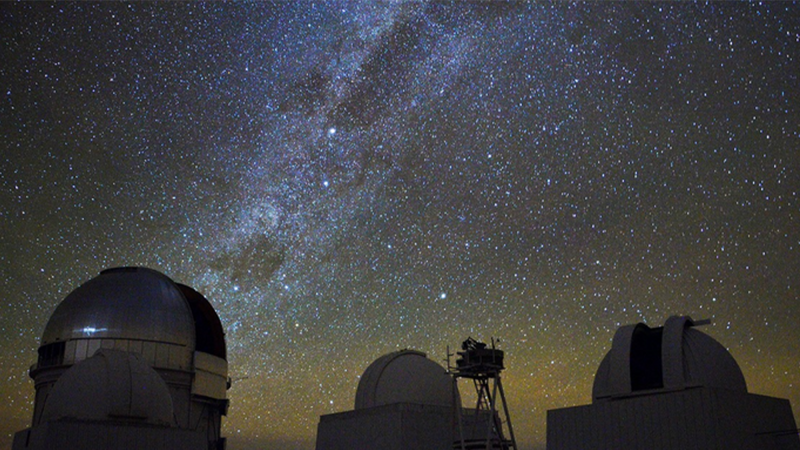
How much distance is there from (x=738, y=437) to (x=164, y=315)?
2155cm

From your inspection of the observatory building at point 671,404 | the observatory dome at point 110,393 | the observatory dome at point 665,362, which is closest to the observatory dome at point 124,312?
the observatory dome at point 110,393

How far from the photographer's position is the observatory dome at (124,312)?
92.8 ft

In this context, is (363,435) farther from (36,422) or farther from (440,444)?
(36,422)

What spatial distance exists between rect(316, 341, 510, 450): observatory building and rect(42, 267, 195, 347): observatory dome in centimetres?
741

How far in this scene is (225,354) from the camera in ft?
107

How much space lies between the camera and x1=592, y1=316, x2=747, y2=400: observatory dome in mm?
18609

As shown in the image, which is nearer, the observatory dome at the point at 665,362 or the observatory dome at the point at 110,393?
the observatory dome at the point at 665,362

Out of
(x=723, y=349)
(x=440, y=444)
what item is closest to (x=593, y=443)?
(x=723, y=349)

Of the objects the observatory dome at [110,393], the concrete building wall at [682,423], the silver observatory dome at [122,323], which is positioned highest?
the silver observatory dome at [122,323]

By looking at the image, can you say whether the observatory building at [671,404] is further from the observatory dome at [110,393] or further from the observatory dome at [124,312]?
the observatory dome at [124,312]

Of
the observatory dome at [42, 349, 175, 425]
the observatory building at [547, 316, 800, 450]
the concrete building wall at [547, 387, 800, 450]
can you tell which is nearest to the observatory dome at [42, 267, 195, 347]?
the observatory dome at [42, 349, 175, 425]

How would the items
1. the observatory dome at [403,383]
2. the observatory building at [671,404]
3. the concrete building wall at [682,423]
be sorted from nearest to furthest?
the concrete building wall at [682,423] < the observatory building at [671,404] < the observatory dome at [403,383]

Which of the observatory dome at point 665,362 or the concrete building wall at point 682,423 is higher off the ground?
the observatory dome at point 665,362

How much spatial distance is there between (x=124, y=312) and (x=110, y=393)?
20.3 ft
